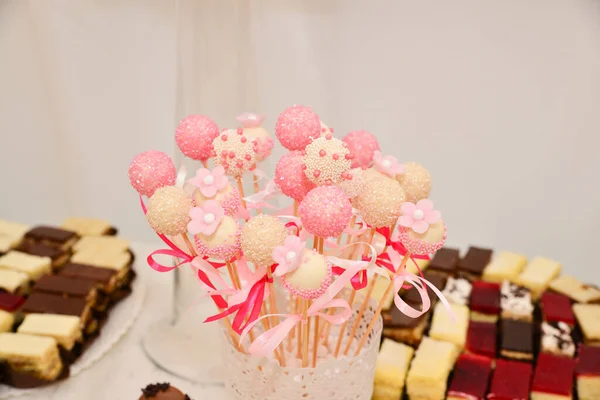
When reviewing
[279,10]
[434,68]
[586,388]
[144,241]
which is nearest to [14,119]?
[144,241]

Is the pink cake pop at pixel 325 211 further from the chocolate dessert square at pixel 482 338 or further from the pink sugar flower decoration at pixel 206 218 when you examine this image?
the chocolate dessert square at pixel 482 338

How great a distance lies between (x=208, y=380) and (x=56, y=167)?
3.35ft

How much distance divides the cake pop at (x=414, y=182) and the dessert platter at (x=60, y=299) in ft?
2.53

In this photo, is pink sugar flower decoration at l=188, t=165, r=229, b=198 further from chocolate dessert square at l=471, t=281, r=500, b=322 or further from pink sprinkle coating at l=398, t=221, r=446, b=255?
chocolate dessert square at l=471, t=281, r=500, b=322

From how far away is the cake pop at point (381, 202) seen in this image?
749 millimetres

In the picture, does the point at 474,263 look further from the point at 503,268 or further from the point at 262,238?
the point at 262,238

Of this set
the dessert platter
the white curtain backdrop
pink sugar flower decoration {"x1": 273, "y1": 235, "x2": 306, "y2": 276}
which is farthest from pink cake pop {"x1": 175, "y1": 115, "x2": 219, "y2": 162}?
the dessert platter

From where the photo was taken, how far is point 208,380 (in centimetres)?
123

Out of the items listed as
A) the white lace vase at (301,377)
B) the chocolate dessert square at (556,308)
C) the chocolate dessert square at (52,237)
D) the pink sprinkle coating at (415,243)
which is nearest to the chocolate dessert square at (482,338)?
the chocolate dessert square at (556,308)

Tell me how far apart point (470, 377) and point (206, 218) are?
67 cm

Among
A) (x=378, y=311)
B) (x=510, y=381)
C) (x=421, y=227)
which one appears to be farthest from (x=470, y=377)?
(x=421, y=227)

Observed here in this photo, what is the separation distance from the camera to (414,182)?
837 millimetres

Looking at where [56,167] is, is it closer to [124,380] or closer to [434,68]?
[124,380]

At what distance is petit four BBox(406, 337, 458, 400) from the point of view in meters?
1.14
